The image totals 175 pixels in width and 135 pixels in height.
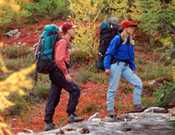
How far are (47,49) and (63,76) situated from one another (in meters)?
0.56

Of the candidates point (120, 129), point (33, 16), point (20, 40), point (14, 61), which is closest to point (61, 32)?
point (120, 129)

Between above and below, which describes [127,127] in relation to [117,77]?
below

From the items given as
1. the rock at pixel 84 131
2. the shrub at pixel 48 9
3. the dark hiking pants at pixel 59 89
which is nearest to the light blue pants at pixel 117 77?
the dark hiking pants at pixel 59 89

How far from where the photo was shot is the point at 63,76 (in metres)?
10.5

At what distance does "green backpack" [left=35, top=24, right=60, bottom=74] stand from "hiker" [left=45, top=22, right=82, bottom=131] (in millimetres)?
88

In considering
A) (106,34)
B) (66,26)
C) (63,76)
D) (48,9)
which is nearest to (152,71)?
(106,34)

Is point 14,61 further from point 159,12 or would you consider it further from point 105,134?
point 105,134

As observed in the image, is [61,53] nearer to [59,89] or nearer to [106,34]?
[59,89]

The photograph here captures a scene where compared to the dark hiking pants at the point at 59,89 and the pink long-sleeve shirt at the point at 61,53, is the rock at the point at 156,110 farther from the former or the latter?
the pink long-sleeve shirt at the point at 61,53

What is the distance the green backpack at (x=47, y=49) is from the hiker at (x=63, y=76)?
9 cm

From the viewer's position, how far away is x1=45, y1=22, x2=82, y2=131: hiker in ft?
33.2

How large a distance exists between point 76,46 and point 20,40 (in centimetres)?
476

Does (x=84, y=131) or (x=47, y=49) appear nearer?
(x=84, y=131)

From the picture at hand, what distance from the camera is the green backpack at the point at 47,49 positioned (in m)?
10.1
